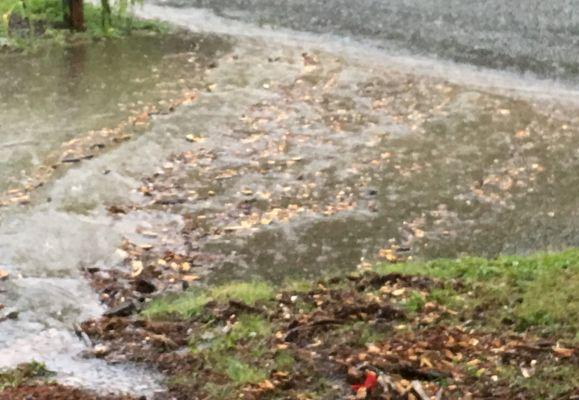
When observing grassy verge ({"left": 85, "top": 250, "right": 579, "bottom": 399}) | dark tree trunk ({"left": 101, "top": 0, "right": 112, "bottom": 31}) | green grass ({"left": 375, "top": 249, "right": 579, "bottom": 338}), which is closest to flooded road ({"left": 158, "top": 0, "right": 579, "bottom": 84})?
dark tree trunk ({"left": 101, "top": 0, "right": 112, "bottom": 31})

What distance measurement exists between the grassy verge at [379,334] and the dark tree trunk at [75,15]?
898 centimetres

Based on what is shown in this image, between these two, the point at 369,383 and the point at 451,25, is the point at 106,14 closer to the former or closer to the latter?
the point at 451,25

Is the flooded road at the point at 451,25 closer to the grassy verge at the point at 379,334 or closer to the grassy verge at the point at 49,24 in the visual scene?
the grassy verge at the point at 49,24

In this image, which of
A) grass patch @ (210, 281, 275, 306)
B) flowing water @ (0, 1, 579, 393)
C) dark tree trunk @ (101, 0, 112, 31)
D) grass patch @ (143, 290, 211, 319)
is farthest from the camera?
dark tree trunk @ (101, 0, 112, 31)

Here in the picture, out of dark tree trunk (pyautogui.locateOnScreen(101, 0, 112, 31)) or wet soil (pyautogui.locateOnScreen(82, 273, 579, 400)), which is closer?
wet soil (pyautogui.locateOnScreen(82, 273, 579, 400))

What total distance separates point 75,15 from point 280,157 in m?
6.65

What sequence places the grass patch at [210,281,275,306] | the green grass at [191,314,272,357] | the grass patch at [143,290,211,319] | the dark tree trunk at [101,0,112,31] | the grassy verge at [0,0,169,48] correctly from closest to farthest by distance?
the green grass at [191,314,272,357], the grass patch at [143,290,211,319], the grass patch at [210,281,275,306], the grassy verge at [0,0,169,48], the dark tree trunk at [101,0,112,31]

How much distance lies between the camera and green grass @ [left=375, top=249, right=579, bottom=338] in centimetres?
557

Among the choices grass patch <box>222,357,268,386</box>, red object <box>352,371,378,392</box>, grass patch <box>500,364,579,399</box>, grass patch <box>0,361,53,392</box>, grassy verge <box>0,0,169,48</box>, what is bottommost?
grass patch <box>0,361,53,392</box>

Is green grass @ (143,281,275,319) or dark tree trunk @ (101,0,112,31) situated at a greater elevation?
dark tree trunk @ (101,0,112,31)

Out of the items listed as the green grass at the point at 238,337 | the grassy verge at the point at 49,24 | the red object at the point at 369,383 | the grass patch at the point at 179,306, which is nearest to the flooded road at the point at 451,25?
the grassy verge at the point at 49,24

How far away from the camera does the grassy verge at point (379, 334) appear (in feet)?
15.8

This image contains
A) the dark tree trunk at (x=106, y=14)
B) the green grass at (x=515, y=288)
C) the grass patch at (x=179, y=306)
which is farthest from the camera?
the dark tree trunk at (x=106, y=14)

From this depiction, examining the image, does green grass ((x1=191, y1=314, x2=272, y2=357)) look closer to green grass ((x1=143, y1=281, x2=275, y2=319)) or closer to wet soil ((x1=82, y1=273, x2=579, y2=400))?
wet soil ((x1=82, y1=273, x2=579, y2=400))
